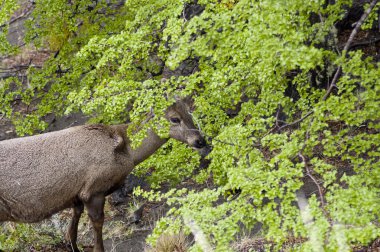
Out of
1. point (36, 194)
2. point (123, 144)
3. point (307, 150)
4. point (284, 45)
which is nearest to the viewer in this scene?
point (284, 45)

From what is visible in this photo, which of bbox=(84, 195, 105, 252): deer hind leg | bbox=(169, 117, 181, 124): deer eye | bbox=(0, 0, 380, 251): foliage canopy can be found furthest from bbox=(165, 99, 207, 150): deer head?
bbox=(84, 195, 105, 252): deer hind leg

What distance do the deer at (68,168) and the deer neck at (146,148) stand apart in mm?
17

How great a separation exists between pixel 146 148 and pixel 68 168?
147 cm

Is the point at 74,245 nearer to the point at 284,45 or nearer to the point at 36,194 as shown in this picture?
the point at 36,194

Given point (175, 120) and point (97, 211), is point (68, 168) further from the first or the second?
point (175, 120)

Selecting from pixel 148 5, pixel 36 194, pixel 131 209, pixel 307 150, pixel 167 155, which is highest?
pixel 148 5

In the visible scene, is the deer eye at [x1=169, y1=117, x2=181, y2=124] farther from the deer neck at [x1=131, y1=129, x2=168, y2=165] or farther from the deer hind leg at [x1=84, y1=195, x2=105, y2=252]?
the deer hind leg at [x1=84, y1=195, x2=105, y2=252]

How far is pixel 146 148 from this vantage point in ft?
34.8

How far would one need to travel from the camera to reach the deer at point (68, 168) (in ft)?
31.4

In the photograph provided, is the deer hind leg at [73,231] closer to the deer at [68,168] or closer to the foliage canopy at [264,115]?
the deer at [68,168]

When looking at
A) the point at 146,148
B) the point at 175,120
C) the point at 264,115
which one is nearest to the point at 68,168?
the point at 146,148

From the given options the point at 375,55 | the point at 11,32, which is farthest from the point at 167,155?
the point at 11,32

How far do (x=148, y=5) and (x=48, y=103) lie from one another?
389cm

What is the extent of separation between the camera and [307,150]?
7066mm
